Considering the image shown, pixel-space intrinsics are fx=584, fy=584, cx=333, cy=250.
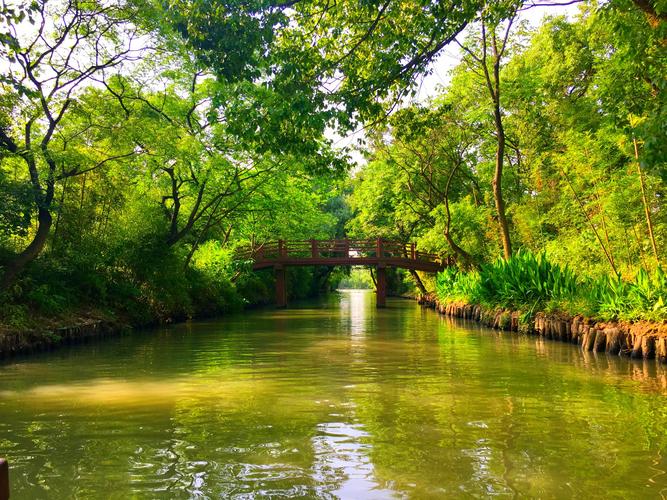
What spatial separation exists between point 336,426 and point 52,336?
31.2 ft

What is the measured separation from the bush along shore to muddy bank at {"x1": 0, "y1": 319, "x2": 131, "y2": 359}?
36.7 ft

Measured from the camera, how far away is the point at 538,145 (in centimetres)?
2309

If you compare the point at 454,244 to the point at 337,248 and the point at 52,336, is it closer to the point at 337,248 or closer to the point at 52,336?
the point at 337,248

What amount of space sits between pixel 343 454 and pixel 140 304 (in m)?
15.1

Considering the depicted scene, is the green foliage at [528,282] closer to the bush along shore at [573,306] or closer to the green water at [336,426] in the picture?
the bush along shore at [573,306]

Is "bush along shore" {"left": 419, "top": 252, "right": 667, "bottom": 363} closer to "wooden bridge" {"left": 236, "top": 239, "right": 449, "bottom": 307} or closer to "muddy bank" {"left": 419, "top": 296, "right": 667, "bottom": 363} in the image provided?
"muddy bank" {"left": 419, "top": 296, "right": 667, "bottom": 363}

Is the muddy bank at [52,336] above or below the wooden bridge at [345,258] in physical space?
below

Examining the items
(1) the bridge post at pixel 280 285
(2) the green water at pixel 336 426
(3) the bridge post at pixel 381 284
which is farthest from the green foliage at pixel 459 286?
(2) the green water at pixel 336 426

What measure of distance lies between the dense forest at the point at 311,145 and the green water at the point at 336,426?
305 cm

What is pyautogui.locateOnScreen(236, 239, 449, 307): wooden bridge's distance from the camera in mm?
32406

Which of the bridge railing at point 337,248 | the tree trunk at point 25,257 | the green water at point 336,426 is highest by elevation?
the bridge railing at point 337,248

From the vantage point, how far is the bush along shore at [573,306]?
10.8 metres

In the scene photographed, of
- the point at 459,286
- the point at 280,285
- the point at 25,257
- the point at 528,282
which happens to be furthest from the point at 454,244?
the point at 25,257

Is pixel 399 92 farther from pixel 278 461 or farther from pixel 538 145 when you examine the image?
pixel 538 145
